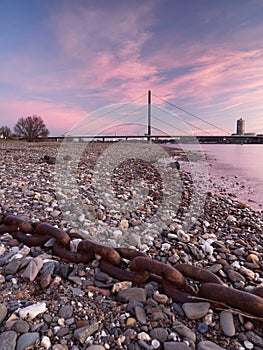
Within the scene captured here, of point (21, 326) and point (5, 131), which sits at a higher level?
point (5, 131)

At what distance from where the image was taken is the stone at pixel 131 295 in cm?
127

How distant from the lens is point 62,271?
4.84 ft

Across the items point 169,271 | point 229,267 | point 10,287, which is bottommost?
point 229,267

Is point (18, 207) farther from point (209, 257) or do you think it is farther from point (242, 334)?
point (242, 334)

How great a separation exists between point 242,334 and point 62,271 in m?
1.00

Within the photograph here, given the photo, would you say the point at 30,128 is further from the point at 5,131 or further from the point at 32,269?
the point at 32,269

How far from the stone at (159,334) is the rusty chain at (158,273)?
0.18 meters

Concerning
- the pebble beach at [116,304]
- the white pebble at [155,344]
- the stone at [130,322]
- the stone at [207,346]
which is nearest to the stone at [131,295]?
the pebble beach at [116,304]

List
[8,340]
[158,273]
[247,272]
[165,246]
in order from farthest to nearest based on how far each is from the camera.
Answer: [165,246] → [247,272] → [158,273] → [8,340]

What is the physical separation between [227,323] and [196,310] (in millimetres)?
143

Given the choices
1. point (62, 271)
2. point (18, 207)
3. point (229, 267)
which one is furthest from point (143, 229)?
point (18, 207)

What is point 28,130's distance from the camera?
3803cm

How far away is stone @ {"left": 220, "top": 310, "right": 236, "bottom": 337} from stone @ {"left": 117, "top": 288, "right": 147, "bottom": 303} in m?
0.38

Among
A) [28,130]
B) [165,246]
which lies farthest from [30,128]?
[165,246]
